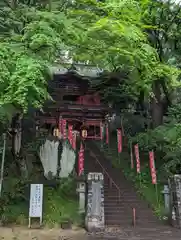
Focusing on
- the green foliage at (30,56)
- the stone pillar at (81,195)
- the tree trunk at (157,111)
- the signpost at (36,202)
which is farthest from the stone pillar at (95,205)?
the tree trunk at (157,111)

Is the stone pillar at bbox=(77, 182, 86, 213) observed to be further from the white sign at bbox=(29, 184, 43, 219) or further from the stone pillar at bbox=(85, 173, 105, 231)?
the white sign at bbox=(29, 184, 43, 219)

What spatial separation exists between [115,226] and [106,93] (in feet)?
44.7

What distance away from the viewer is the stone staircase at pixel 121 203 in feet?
39.3

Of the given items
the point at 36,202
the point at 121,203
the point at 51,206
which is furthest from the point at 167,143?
the point at 36,202

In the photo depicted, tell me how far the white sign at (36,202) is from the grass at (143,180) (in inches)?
206

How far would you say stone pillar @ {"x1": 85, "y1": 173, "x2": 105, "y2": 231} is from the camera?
1068cm

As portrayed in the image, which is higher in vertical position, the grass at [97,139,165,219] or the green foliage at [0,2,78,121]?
the green foliage at [0,2,78,121]

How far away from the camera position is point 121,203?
43.7 feet

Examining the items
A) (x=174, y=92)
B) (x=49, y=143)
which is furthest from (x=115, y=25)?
(x=174, y=92)

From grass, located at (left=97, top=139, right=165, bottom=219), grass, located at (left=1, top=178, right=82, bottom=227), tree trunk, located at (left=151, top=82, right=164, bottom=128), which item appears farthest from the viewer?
tree trunk, located at (left=151, top=82, right=164, bottom=128)

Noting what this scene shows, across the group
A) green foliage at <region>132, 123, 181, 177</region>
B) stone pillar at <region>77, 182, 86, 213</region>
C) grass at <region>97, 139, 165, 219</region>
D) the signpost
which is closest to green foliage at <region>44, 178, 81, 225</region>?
stone pillar at <region>77, 182, 86, 213</region>

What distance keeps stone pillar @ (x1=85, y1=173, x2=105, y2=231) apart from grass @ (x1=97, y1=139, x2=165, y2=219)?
10.6 ft

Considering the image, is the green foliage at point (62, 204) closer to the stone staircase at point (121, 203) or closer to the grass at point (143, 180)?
the stone staircase at point (121, 203)

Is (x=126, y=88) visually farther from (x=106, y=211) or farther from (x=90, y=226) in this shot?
(x=90, y=226)
